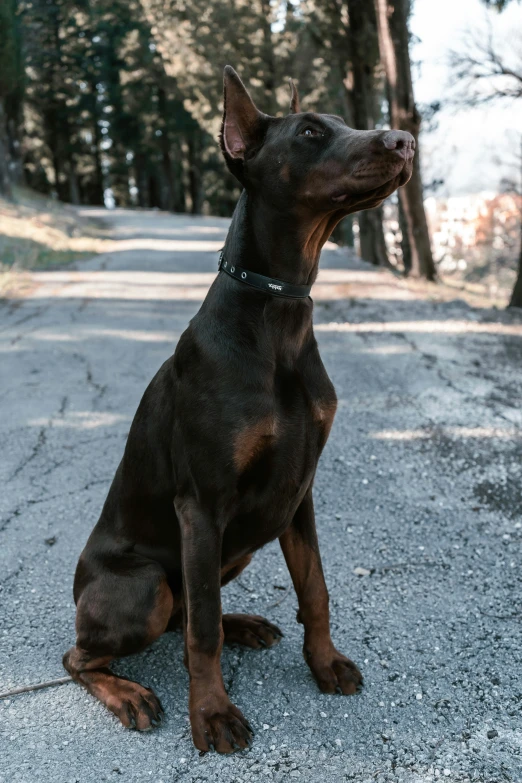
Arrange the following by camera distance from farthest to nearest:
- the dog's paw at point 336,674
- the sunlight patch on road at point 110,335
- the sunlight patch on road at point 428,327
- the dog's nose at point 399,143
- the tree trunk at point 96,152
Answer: the tree trunk at point 96,152 < the sunlight patch on road at point 428,327 < the sunlight patch on road at point 110,335 < the dog's paw at point 336,674 < the dog's nose at point 399,143

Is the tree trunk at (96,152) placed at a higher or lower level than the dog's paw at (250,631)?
higher

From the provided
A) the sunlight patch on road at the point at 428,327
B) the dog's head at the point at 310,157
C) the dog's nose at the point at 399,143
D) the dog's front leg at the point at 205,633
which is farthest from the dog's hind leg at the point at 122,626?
the sunlight patch on road at the point at 428,327

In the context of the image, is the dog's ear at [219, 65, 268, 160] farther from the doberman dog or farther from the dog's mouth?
the dog's mouth

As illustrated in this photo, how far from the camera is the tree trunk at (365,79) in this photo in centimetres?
1363

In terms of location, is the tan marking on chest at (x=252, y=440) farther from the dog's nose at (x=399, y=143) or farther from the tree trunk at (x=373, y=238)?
the tree trunk at (x=373, y=238)

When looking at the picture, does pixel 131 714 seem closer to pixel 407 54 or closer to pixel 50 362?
pixel 50 362

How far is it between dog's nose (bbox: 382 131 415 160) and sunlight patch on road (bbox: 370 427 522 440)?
3144mm

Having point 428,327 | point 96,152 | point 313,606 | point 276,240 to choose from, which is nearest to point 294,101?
point 276,240

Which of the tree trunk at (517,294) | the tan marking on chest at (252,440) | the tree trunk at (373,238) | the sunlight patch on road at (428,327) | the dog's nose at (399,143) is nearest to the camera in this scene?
the dog's nose at (399,143)

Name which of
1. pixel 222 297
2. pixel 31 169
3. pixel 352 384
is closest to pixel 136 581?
pixel 222 297

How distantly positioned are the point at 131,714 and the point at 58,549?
56.1 inches

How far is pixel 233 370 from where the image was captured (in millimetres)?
2383

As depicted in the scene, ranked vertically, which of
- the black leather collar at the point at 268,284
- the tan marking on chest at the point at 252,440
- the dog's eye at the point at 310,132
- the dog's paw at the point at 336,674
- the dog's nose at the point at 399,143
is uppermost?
the dog's eye at the point at 310,132

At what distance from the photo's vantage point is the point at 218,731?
2.35 metres
